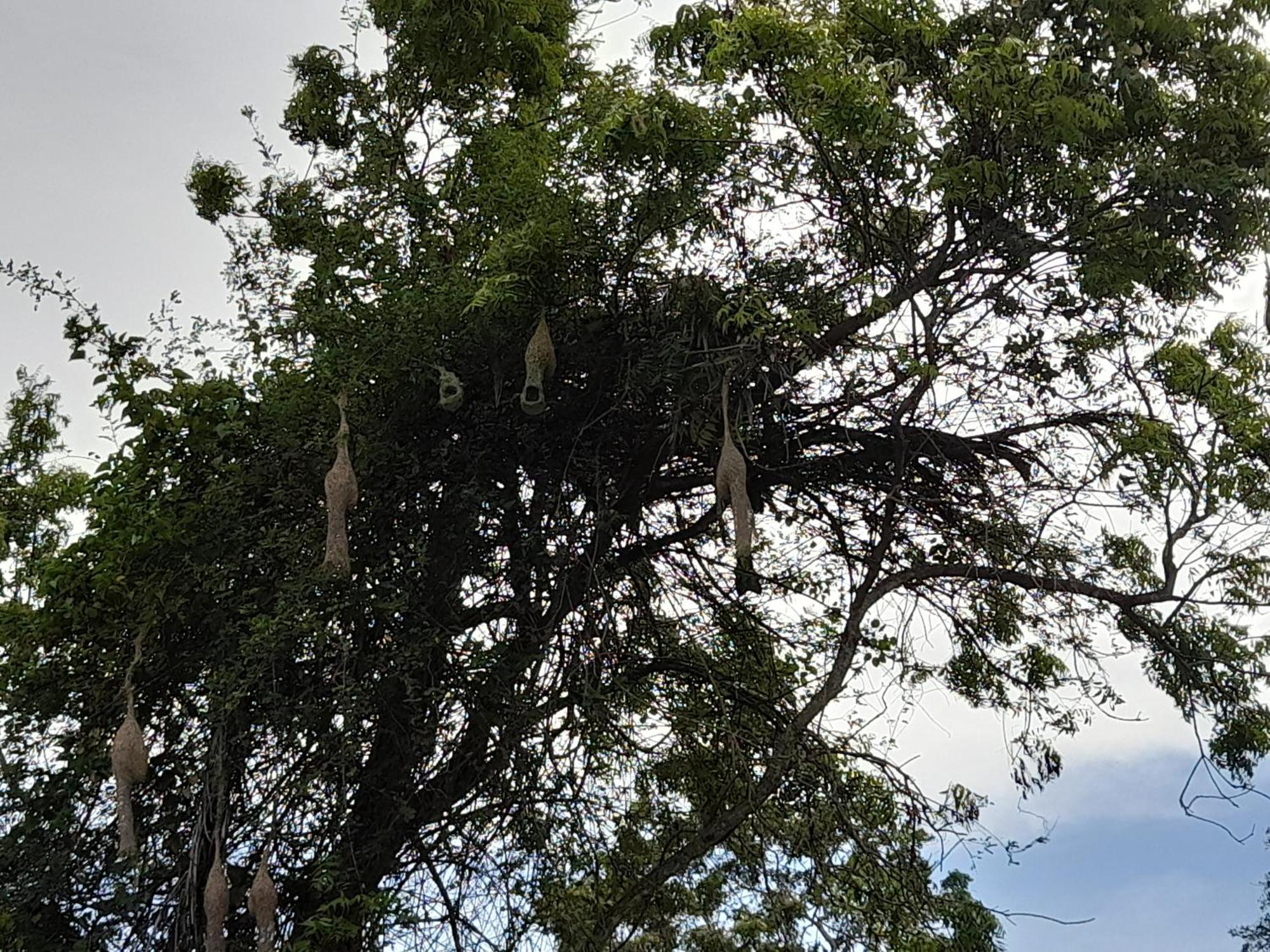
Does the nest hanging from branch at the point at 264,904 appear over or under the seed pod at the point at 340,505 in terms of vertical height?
under

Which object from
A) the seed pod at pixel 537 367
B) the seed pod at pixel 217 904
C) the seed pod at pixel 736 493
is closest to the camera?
the seed pod at pixel 736 493

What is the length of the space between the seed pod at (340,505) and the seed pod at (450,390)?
41 centimetres

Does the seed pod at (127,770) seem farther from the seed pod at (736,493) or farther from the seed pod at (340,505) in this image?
the seed pod at (736,493)

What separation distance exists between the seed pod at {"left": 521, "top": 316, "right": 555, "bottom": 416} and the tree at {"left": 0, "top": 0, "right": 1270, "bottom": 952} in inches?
8.6

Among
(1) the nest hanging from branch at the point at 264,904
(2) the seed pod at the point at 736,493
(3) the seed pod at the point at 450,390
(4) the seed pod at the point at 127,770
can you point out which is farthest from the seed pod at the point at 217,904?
(2) the seed pod at the point at 736,493

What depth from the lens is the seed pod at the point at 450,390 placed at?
175 inches

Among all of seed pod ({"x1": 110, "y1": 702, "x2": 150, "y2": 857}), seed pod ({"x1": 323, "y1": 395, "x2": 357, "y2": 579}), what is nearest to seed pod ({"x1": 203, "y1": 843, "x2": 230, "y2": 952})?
seed pod ({"x1": 110, "y1": 702, "x2": 150, "y2": 857})

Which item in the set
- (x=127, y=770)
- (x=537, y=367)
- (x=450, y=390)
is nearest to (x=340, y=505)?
(x=450, y=390)

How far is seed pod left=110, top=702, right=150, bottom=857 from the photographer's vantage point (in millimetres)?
3936

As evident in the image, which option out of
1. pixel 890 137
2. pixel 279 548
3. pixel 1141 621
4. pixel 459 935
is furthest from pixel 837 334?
pixel 459 935

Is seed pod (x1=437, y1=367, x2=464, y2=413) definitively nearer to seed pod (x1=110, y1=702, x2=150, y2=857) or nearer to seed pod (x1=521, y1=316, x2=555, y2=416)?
seed pod (x1=521, y1=316, x2=555, y2=416)

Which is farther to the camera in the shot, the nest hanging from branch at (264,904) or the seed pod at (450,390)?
the seed pod at (450,390)

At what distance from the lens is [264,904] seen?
392 cm

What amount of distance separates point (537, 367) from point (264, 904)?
6.45ft
